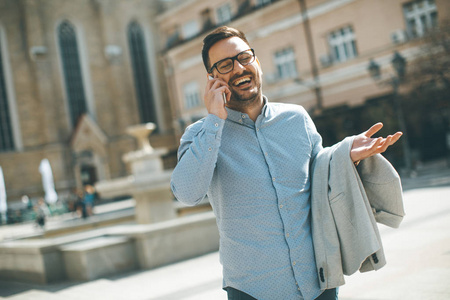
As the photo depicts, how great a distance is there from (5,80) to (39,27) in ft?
15.0

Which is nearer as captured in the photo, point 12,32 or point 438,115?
point 438,115

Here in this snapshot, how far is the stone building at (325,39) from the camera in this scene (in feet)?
68.9

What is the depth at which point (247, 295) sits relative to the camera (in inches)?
79.2

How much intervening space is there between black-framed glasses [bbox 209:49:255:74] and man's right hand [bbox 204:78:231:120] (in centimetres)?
6

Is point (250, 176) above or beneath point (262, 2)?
beneath

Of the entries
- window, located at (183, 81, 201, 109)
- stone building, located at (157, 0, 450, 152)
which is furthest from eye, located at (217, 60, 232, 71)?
window, located at (183, 81, 201, 109)

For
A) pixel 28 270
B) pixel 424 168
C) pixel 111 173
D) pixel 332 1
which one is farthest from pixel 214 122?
pixel 111 173

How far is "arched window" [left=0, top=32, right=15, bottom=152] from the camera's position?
3359 centimetres

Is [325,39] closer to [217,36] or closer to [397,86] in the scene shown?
[397,86]

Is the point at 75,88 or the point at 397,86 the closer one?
the point at 397,86

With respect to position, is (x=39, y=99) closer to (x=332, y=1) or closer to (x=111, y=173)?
(x=111, y=173)

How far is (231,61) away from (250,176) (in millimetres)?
521

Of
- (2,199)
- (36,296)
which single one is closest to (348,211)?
(36,296)

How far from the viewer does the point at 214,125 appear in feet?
6.51
